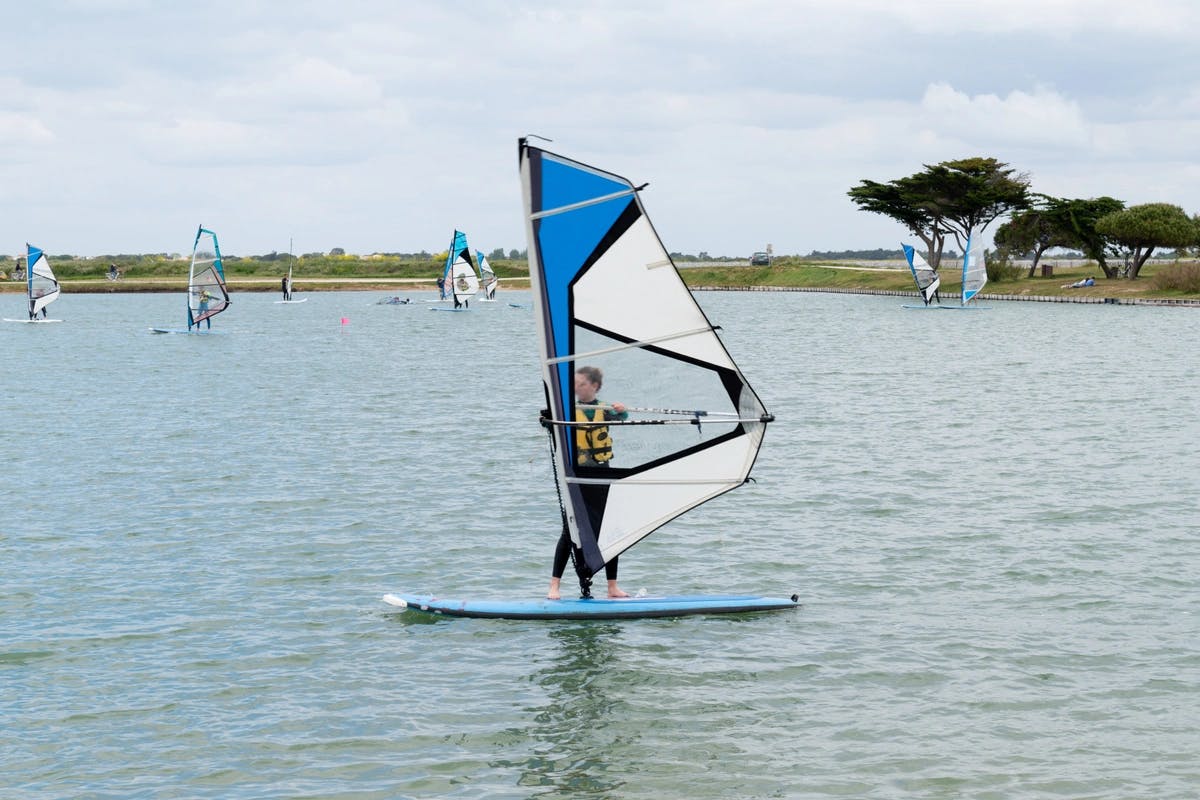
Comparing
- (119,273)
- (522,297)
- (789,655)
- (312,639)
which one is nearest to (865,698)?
(789,655)

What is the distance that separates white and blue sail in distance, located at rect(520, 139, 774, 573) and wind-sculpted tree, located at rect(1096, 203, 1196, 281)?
310ft

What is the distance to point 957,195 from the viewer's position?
12119cm

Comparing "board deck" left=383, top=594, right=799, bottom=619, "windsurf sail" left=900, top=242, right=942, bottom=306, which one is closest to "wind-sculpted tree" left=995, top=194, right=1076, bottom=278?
"windsurf sail" left=900, top=242, right=942, bottom=306

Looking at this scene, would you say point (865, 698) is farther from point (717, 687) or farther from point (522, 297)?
point (522, 297)

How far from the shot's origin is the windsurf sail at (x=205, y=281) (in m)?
62.2

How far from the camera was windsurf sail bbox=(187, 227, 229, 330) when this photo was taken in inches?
2447

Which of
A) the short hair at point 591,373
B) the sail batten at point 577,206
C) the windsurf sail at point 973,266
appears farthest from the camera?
the windsurf sail at point 973,266

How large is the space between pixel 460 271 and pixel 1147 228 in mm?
51764

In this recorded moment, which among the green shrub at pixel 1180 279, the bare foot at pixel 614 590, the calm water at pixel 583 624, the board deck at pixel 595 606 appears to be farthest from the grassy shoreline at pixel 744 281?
the bare foot at pixel 614 590

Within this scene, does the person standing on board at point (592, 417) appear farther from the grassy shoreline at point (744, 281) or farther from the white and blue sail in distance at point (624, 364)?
the grassy shoreline at point (744, 281)

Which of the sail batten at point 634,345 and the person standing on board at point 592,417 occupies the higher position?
the sail batten at point 634,345

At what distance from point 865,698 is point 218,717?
6.10m

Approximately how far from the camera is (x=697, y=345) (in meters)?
14.0

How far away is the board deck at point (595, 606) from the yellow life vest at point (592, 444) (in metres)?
1.76
